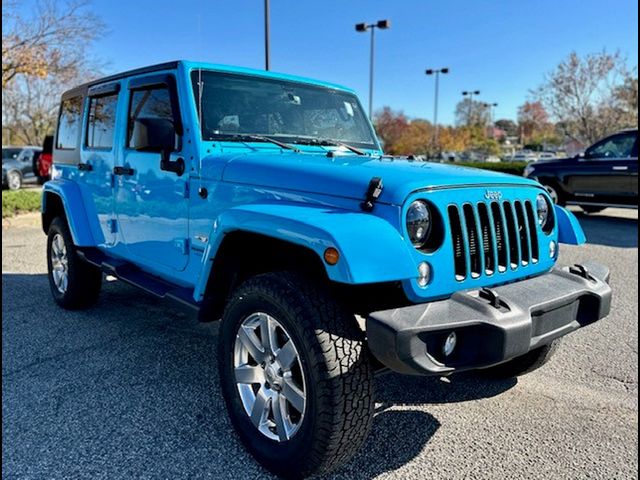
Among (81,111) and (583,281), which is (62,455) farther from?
(81,111)

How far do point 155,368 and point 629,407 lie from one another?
308 cm

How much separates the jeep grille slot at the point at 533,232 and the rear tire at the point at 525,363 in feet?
2.18

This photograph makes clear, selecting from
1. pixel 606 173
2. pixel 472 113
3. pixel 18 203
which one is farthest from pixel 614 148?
pixel 472 113

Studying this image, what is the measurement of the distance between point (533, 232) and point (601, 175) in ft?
30.5

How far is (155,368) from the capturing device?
355 cm

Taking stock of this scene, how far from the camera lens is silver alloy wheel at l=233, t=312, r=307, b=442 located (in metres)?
2.33

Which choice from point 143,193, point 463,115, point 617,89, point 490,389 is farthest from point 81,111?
point 463,115

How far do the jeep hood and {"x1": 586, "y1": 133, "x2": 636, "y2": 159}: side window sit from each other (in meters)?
9.33

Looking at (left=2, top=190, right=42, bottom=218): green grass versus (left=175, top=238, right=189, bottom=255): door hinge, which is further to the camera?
(left=2, top=190, right=42, bottom=218): green grass

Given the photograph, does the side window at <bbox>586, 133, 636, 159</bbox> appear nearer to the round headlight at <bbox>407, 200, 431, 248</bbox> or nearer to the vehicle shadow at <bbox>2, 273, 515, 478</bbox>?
the vehicle shadow at <bbox>2, 273, 515, 478</bbox>

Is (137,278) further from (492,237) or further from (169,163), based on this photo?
(492,237)

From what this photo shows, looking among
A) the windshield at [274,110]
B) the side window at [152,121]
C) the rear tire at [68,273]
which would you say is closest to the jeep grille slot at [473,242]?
the windshield at [274,110]

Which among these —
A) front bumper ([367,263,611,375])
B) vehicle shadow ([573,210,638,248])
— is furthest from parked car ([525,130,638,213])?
front bumper ([367,263,611,375])

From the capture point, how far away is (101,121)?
4.32 metres
